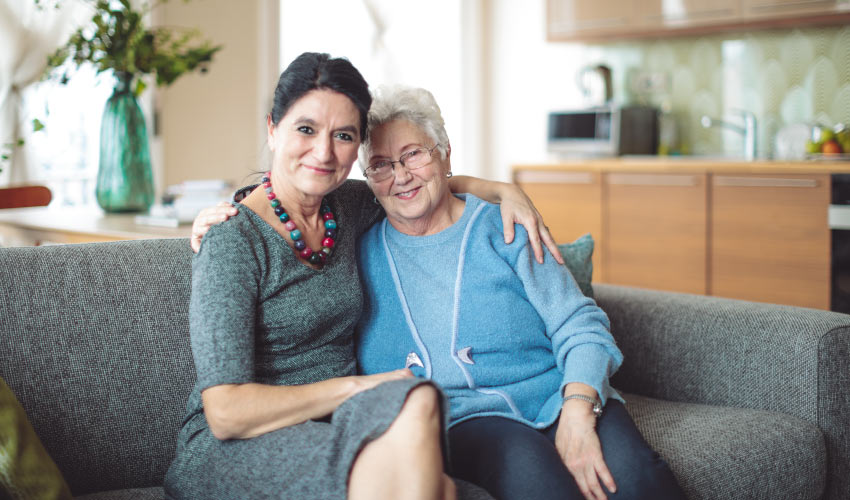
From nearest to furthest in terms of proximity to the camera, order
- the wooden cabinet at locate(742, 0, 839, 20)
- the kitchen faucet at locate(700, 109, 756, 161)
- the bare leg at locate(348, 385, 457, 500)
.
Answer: the bare leg at locate(348, 385, 457, 500), the wooden cabinet at locate(742, 0, 839, 20), the kitchen faucet at locate(700, 109, 756, 161)

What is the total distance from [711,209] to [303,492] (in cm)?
321

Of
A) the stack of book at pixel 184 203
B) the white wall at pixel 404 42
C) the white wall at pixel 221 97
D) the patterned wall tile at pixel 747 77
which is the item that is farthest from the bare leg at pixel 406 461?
the patterned wall tile at pixel 747 77

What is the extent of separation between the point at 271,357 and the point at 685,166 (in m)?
3.05

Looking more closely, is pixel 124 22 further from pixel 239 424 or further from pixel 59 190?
pixel 239 424

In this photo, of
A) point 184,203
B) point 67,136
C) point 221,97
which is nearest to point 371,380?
point 184,203

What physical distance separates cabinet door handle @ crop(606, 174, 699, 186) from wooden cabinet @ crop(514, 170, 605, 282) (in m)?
0.10

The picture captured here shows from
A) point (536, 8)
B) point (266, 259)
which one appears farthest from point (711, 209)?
point (266, 259)

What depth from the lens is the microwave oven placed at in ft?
14.5

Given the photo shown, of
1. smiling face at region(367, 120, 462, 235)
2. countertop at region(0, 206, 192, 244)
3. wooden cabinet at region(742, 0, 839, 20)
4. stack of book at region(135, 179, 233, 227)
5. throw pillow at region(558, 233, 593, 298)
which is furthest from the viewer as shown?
wooden cabinet at region(742, 0, 839, 20)

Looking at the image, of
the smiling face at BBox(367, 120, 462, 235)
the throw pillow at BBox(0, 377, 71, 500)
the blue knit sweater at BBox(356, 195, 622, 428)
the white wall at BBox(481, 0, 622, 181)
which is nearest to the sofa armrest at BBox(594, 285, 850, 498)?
the blue knit sweater at BBox(356, 195, 622, 428)

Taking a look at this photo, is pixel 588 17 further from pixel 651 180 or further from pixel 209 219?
pixel 209 219

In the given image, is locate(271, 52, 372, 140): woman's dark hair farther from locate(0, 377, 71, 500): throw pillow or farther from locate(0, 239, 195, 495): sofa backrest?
locate(0, 377, 71, 500): throw pillow

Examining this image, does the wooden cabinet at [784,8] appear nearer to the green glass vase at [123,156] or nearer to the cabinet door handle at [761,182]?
the cabinet door handle at [761,182]

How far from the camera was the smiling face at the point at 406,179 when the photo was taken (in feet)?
5.57
